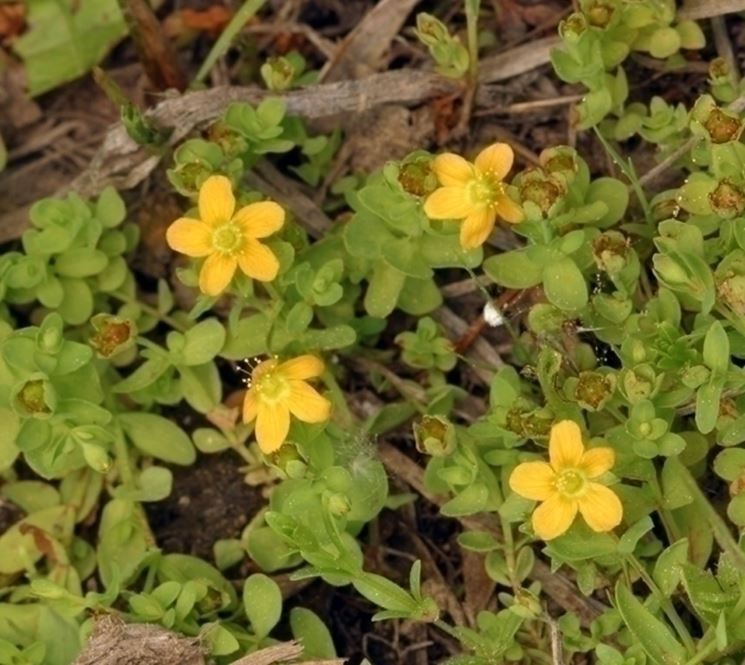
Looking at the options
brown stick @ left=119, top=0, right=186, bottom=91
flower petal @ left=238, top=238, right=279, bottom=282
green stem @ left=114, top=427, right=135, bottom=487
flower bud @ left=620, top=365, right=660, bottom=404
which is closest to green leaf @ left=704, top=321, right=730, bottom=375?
flower bud @ left=620, top=365, right=660, bottom=404

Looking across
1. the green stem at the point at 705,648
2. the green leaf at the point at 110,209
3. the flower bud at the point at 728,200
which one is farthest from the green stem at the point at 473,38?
the green stem at the point at 705,648

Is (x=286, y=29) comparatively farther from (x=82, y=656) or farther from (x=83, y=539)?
(x=82, y=656)

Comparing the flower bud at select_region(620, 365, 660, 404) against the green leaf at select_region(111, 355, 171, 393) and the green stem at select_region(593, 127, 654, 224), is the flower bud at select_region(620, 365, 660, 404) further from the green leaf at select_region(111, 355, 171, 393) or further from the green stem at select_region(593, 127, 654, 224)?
the green leaf at select_region(111, 355, 171, 393)

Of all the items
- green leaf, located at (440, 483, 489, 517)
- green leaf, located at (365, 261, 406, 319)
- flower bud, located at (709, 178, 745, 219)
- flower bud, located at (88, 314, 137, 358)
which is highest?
flower bud, located at (88, 314, 137, 358)

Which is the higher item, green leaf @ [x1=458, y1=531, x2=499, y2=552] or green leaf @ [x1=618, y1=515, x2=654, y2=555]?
green leaf @ [x1=618, y1=515, x2=654, y2=555]

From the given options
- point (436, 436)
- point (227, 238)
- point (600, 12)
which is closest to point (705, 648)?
point (436, 436)

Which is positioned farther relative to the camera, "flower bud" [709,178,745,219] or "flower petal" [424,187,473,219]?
"flower petal" [424,187,473,219]
